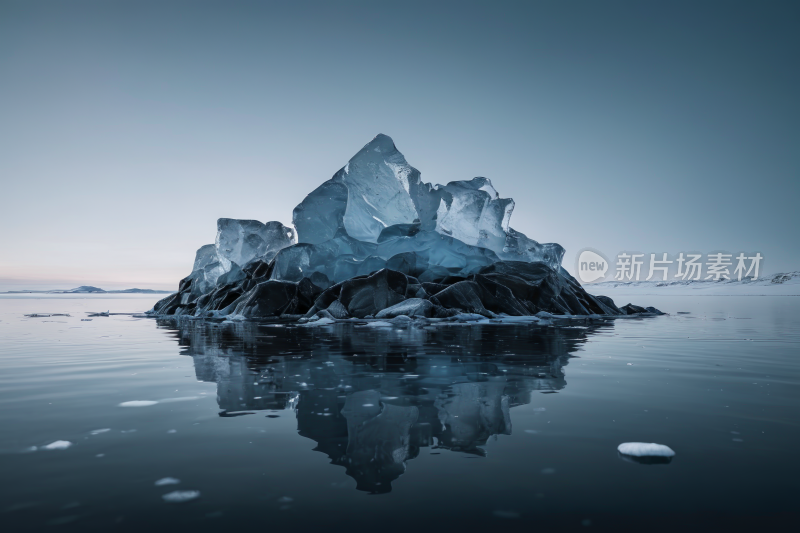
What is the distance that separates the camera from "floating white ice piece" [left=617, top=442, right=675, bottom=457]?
2299 millimetres

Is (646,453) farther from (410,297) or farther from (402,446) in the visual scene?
(410,297)

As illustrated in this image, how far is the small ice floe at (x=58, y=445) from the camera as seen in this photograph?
8.14 feet

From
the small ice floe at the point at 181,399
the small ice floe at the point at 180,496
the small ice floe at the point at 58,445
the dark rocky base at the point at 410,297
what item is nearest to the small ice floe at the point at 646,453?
the small ice floe at the point at 180,496

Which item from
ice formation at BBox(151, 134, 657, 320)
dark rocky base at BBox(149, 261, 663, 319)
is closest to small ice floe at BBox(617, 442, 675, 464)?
dark rocky base at BBox(149, 261, 663, 319)

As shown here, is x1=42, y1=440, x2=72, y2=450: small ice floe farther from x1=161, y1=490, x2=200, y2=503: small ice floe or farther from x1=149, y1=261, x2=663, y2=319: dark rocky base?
x1=149, y1=261, x2=663, y2=319: dark rocky base

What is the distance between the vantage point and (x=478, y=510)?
68.6 inches

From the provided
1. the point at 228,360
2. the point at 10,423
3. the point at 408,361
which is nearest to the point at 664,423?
the point at 408,361

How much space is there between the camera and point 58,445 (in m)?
2.53

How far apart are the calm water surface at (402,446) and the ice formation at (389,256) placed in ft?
37.0

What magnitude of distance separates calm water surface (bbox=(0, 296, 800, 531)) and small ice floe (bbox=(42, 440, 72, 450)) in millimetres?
38

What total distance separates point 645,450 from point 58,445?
10.2 ft

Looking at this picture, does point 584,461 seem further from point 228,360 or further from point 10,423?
point 228,360

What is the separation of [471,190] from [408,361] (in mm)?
14579

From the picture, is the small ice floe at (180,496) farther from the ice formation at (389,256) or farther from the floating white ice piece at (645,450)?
the ice formation at (389,256)
